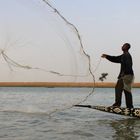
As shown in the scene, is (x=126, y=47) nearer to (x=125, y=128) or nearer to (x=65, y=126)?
(x=125, y=128)

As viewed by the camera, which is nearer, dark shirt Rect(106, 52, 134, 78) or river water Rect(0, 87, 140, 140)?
river water Rect(0, 87, 140, 140)

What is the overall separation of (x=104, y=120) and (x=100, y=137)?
3.80 m

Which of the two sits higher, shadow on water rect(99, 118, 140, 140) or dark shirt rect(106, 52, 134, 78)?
dark shirt rect(106, 52, 134, 78)

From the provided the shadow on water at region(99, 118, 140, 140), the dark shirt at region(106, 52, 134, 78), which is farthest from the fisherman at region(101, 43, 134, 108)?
the shadow on water at region(99, 118, 140, 140)

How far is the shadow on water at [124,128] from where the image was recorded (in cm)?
1248

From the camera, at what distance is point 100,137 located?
12312 millimetres

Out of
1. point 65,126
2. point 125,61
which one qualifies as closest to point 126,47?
point 125,61

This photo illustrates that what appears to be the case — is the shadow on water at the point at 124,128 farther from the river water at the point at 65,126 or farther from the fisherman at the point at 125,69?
the fisherman at the point at 125,69

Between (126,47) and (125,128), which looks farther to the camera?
(126,47)

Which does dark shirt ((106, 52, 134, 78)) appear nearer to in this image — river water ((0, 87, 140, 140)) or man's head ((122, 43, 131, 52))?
man's head ((122, 43, 131, 52))

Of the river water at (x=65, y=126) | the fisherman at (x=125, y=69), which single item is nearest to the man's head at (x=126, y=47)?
the fisherman at (x=125, y=69)

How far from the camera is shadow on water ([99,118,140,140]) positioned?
1248cm

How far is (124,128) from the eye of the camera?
14.0 meters

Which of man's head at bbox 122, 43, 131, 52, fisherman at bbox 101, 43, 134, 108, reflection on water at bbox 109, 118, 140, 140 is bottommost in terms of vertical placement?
reflection on water at bbox 109, 118, 140, 140
